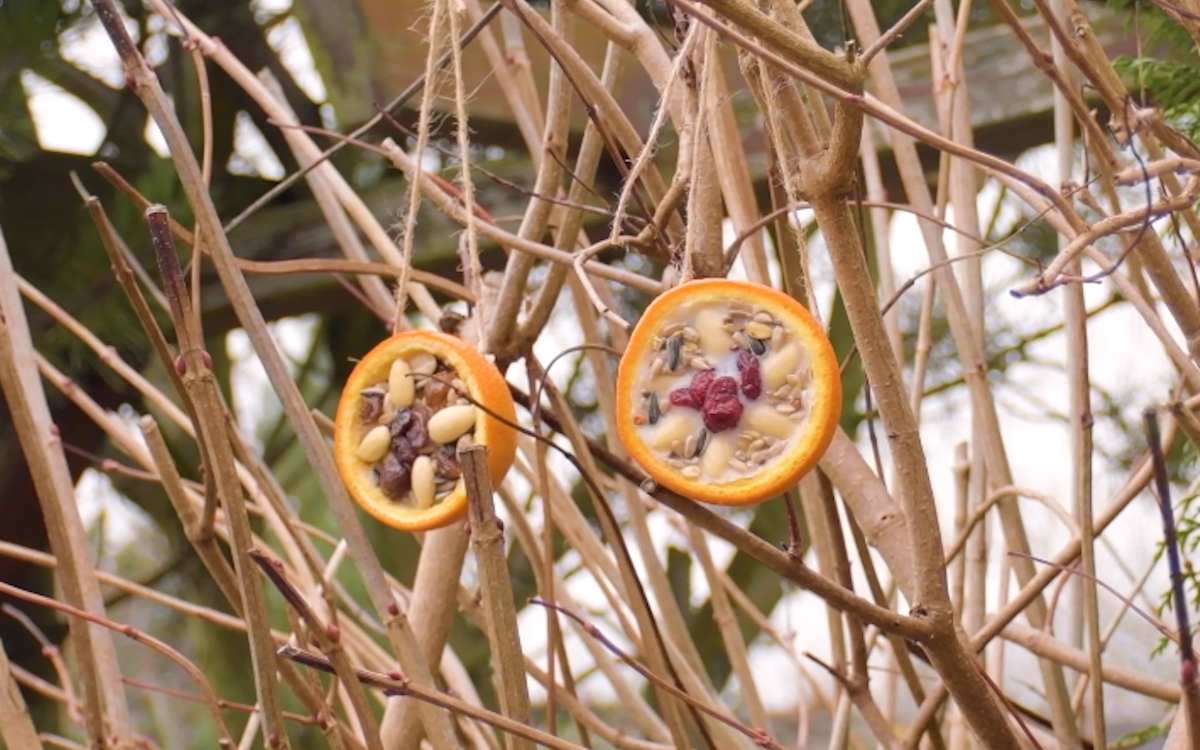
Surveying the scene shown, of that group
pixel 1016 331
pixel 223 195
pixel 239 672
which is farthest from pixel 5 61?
pixel 1016 331

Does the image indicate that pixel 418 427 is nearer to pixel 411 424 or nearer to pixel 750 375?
pixel 411 424

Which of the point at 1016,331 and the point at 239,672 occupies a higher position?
the point at 1016,331

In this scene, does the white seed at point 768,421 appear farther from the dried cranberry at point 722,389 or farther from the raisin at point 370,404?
the raisin at point 370,404

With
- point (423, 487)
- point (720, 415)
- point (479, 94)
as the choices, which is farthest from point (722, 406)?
point (479, 94)

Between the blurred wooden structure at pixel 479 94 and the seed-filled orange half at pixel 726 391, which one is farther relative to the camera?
the blurred wooden structure at pixel 479 94

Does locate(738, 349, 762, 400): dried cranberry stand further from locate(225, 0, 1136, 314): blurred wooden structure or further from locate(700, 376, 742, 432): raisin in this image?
locate(225, 0, 1136, 314): blurred wooden structure

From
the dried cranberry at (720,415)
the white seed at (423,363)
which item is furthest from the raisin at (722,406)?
the white seed at (423,363)

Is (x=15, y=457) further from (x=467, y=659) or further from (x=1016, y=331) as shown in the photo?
(x=1016, y=331)
